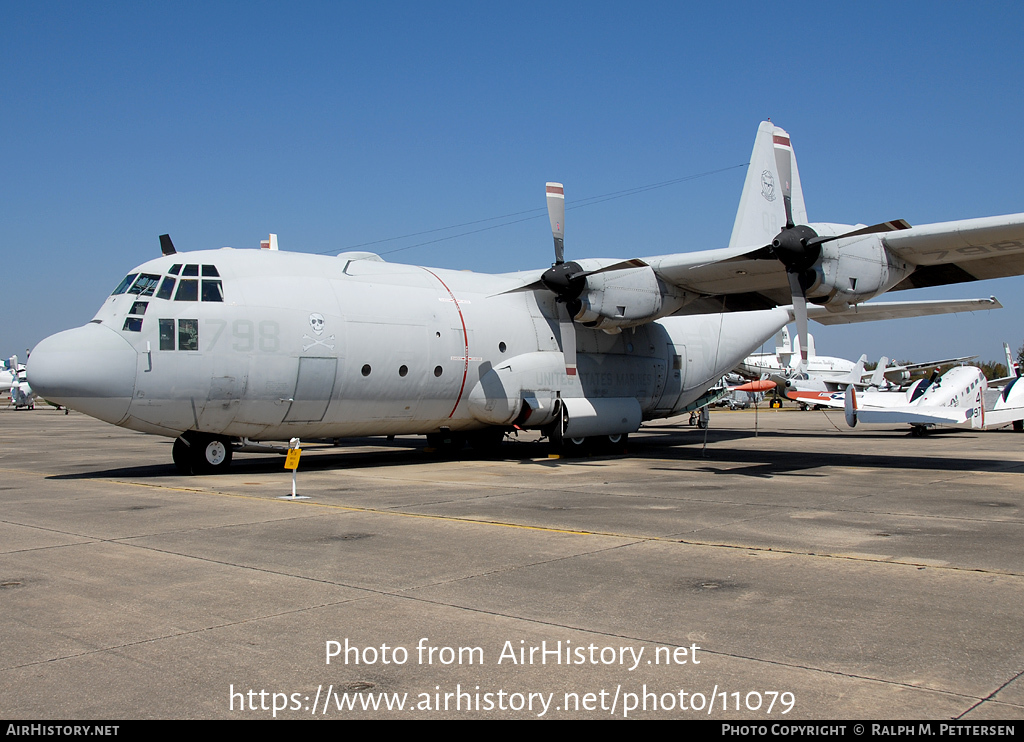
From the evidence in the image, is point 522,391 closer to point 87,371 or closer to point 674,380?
point 674,380

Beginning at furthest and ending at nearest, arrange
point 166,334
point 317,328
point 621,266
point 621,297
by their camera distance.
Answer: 1. point 621,297
2. point 621,266
3. point 317,328
4. point 166,334

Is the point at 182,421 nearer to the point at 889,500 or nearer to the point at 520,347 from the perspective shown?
the point at 520,347

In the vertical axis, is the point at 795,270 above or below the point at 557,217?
below

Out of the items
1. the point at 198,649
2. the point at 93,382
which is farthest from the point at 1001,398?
the point at 198,649

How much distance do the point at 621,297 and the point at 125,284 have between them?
33.6ft

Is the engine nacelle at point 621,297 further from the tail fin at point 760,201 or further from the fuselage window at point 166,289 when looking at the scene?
the fuselage window at point 166,289

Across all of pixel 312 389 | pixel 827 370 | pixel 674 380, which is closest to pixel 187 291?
pixel 312 389

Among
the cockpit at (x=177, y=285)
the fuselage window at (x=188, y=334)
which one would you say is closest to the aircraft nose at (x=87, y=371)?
the fuselage window at (x=188, y=334)

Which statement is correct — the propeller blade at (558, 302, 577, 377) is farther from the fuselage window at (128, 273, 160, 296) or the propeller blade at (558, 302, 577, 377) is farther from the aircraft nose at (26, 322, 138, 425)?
the aircraft nose at (26, 322, 138, 425)

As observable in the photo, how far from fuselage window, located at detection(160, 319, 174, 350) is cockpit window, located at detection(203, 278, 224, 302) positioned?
767 mm

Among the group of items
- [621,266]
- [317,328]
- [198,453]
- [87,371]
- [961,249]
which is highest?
[621,266]

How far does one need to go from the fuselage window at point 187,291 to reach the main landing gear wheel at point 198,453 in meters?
2.71

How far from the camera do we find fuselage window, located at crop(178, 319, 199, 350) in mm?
14469

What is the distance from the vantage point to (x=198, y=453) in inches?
625
